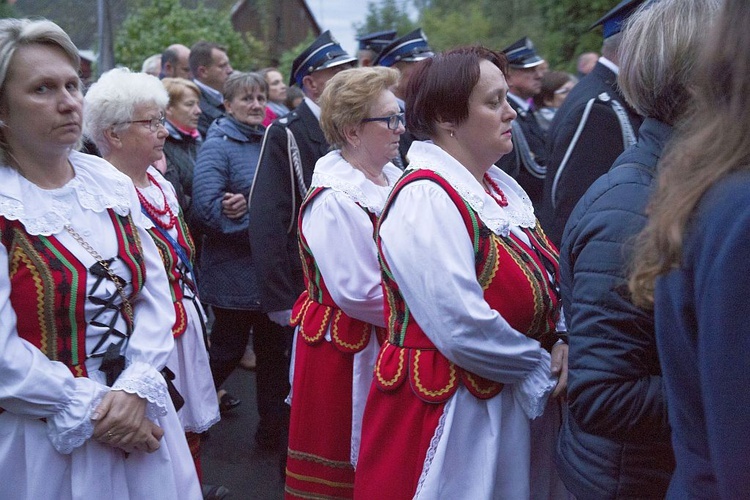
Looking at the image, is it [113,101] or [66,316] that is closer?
[66,316]

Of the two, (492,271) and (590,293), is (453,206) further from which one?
(590,293)

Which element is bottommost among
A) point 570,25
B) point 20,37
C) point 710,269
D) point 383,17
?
point 383,17

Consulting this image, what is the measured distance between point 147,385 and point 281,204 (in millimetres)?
1887

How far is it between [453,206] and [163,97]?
1.87 metres

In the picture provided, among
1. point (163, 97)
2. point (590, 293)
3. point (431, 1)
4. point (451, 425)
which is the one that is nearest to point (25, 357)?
point (451, 425)

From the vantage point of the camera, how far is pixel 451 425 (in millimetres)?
2490

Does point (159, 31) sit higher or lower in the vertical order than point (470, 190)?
lower

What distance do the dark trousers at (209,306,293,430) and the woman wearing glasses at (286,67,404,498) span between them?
135 centimetres

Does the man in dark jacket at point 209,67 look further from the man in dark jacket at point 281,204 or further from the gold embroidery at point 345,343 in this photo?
the gold embroidery at point 345,343

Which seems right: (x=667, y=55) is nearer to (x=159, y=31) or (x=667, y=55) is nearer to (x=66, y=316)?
(x=66, y=316)

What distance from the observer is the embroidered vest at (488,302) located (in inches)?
97.6

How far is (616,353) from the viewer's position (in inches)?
71.5

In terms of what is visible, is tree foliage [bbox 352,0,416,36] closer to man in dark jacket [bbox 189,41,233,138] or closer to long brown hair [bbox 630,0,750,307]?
man in dark jacket [bbox 189,41,233,138]

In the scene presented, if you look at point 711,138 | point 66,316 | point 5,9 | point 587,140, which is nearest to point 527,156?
point 587,140
